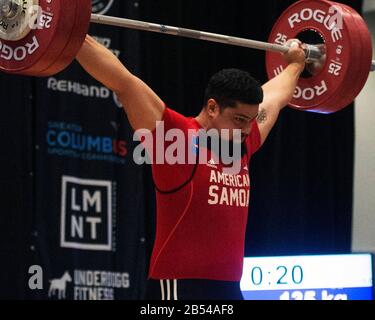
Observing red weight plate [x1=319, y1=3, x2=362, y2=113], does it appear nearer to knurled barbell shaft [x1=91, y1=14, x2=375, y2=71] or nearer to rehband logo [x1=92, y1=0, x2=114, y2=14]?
knurled barbell shaft [x1=91, y1=14, x2=375, y2=71]

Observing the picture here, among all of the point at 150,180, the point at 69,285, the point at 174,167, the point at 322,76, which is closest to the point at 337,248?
the point at 150,180

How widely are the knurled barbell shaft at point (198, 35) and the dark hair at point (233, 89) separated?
287mm

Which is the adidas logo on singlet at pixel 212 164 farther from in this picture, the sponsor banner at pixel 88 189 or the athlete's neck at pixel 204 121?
the sponsor banner at pixel 88 189

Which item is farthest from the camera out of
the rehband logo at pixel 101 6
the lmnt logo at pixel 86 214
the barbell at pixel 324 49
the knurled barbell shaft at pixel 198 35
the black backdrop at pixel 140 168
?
the rehband logo at pixel 101 6

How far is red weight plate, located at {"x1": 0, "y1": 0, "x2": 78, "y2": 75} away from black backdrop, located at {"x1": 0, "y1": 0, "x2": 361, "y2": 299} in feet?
7.02

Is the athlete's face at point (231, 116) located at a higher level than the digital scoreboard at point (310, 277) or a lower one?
higher

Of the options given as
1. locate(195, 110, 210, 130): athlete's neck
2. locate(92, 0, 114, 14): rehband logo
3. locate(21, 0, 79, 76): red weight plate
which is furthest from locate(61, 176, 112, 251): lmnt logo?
locate(21, 0, 79, 76): red weight plate

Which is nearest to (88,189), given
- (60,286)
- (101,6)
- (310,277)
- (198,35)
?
(60,286)

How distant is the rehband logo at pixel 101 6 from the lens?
6094 millimetres

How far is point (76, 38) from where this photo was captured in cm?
351

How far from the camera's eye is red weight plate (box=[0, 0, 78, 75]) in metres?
3.52

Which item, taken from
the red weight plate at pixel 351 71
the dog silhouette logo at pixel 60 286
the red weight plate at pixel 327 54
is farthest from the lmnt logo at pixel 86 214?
the red weight plate at pixel 351 71

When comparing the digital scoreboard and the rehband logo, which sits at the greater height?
the rehband logo
